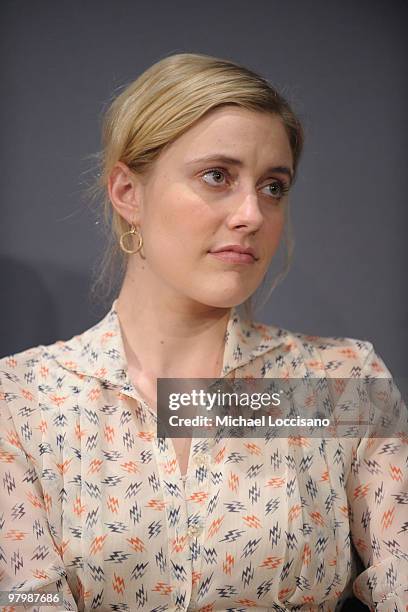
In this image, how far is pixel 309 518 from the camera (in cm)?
132

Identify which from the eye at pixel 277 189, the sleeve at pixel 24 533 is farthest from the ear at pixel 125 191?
the sleeve at pixel 24 533

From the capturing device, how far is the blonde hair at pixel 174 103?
4.40ft

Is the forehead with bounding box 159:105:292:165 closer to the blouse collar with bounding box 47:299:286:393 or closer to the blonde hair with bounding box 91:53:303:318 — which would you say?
the blonde hair with bounding box 91:53:303:318

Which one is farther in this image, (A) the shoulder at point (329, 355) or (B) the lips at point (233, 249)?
(A) the shoulder at point (329, 355)

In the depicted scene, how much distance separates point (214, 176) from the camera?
4.39 feet

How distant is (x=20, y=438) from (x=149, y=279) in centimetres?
35

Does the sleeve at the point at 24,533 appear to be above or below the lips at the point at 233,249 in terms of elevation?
below

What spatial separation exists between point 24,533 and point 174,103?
0.70m

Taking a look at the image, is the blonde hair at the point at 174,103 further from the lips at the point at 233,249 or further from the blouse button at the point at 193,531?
the blouse button at the point at 193,531

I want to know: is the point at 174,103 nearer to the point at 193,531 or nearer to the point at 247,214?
the point at 247,214

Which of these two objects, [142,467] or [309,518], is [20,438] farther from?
[309,518]

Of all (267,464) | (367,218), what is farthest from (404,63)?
(267,464)

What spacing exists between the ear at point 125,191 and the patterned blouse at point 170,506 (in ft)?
0.68

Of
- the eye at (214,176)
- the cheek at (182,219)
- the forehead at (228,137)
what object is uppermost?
the forehead at (228,137)
